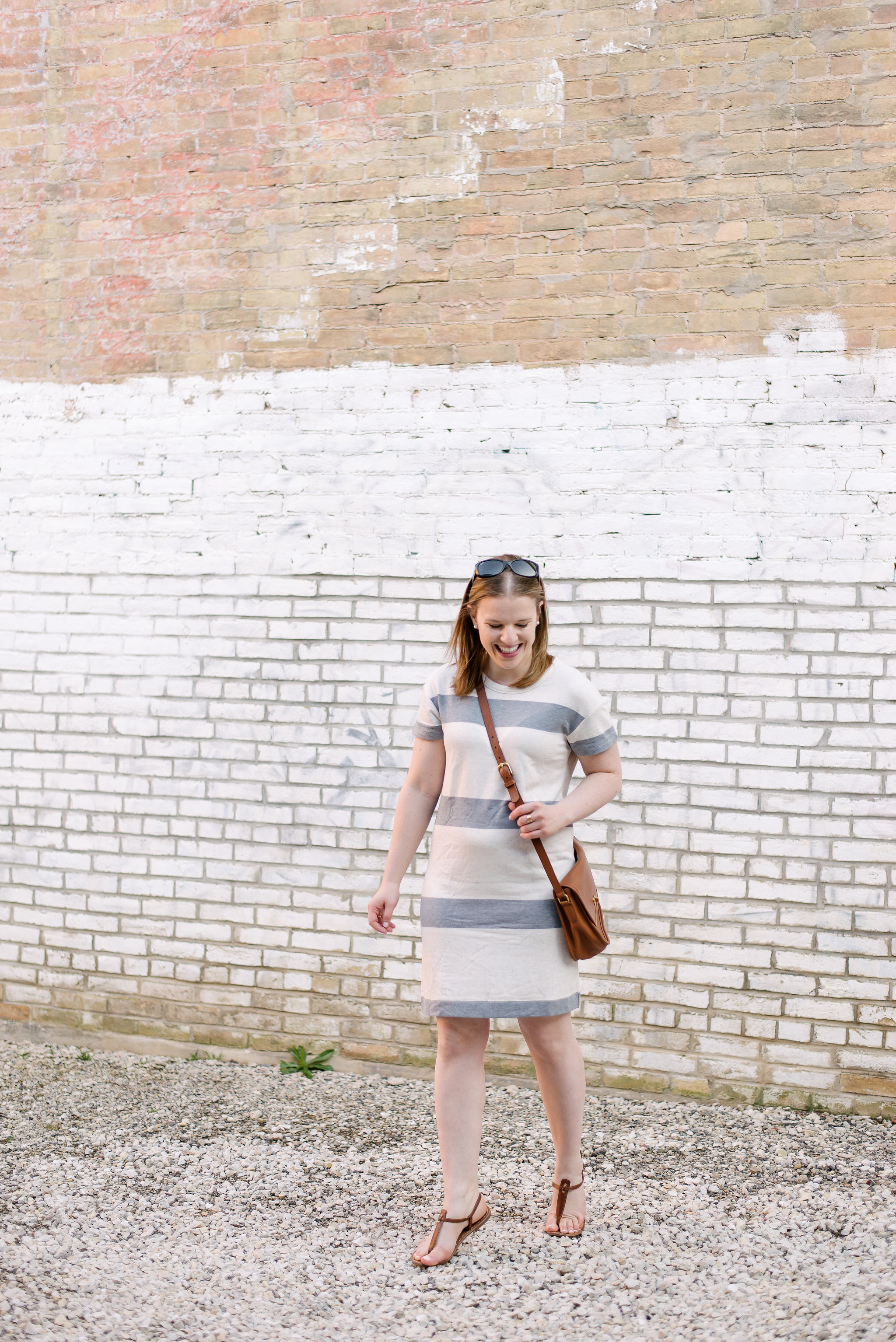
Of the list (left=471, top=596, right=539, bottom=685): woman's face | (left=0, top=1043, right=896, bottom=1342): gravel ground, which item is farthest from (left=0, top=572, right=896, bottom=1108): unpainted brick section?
(left=471, top=596, right=539, bottom=685): woman's face

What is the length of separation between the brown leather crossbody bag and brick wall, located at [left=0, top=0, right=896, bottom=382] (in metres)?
1.98

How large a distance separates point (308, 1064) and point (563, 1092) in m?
1.78

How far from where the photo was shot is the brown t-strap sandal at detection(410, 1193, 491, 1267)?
289cm

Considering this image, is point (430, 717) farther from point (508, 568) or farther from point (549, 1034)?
point (549, 1034)

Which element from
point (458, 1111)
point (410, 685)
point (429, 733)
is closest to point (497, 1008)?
point (458, 1111)

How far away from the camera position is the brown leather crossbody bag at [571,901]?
2811mm

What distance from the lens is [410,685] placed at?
4.34m

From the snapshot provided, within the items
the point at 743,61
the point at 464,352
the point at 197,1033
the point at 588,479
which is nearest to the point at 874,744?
the point at 588,479

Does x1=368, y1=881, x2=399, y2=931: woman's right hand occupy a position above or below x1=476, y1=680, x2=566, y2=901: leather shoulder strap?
below

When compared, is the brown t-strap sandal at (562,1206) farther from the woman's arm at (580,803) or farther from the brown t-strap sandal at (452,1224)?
the woman's arm at (580,803)

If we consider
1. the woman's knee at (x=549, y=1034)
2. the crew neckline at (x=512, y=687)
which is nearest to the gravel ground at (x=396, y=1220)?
the woman's knee at (x=549, y=1034)

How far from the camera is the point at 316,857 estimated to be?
175 inches

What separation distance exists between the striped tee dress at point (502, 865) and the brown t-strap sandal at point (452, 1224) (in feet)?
1.88

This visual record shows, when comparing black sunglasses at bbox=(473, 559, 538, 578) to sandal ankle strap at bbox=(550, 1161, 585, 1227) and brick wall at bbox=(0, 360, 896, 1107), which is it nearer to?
brick wall at bbox=(0, 360, 896, 1107)
